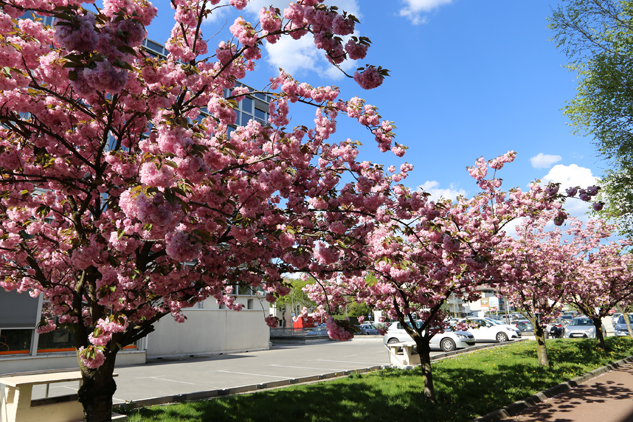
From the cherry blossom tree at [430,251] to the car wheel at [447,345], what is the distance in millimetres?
12823

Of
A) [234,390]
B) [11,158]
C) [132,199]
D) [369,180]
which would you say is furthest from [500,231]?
[11,158]

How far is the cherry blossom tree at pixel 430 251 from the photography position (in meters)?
6.21

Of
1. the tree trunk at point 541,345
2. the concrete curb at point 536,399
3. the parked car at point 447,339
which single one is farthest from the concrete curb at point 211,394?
the parked car at point 447,339

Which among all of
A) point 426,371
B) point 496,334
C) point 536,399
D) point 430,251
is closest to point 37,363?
point 426,371

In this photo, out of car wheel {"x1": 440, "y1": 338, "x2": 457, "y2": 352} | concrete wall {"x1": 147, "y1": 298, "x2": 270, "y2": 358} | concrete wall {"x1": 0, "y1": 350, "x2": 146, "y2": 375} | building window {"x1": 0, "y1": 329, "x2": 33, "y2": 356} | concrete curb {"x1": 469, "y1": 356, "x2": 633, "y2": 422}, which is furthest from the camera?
concrete wall {"x1": 147, "y1": 298, "x2": 270, "y2": 358}

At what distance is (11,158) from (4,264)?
2.18 meters

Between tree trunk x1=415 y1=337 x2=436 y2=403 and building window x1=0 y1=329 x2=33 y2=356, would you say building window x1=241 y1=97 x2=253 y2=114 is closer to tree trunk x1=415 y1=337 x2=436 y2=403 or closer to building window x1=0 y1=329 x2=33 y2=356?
building window x1=0 y1=329 x2=33 y2=356

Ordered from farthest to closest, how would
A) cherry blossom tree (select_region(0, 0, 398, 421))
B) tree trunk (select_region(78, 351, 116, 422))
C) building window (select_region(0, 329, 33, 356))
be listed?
building window (select_region(0, 329, 33, 356))
tree trunk (select_region(78, 351, 116, 422))
cherry blossom tree (select_region(0, 0, 398, 421))

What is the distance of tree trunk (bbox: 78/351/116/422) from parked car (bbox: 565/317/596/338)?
104ft

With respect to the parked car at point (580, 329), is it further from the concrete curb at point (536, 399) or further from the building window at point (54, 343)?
the building window at point (54, 343)

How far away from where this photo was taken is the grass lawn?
7.12 m

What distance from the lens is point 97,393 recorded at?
4.56 meters

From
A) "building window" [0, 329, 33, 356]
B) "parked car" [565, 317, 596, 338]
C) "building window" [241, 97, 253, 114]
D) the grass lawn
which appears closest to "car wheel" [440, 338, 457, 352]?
the grass lawn

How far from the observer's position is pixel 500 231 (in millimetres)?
9336
